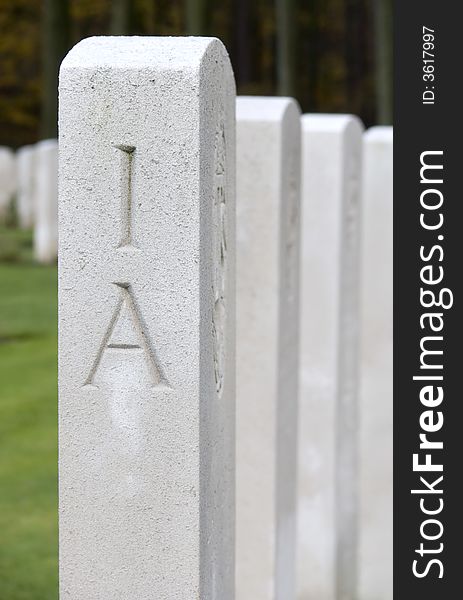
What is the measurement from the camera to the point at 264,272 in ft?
17.0

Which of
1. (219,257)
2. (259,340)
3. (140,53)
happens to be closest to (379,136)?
(259,340)

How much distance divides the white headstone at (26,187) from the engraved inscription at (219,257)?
1539 centimetres

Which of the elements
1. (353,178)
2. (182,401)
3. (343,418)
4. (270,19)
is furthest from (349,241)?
(270,19)

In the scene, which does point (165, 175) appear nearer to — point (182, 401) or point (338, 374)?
point (182, 401)

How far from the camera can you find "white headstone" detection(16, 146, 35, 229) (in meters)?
19.1

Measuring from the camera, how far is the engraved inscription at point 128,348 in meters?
3.44

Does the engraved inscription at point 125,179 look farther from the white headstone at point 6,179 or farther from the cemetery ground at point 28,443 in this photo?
the white headstone at point 6,179

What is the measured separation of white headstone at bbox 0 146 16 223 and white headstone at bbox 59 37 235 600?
1595 cm

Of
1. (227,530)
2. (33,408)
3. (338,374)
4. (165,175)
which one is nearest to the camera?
(165,175)

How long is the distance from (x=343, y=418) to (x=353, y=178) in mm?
1115

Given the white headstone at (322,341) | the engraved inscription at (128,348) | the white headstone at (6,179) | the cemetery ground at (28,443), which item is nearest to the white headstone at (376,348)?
the white headstone at (322,341)

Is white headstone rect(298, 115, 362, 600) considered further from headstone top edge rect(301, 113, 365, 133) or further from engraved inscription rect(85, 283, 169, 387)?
engraved inscription rect(85, 283, 169, 387)

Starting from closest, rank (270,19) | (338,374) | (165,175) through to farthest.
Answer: (165,175)
(338,374)
(270,19)

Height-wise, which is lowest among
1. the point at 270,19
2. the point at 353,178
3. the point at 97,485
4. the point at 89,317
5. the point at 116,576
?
the point at 116,576
